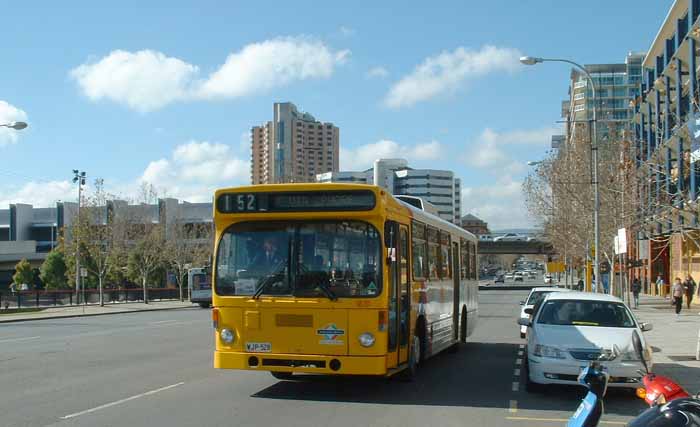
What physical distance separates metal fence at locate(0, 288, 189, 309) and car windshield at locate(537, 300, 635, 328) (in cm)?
4464

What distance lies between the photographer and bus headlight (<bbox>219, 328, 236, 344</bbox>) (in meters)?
11.9

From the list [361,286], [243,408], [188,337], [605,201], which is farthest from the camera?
[605,201]

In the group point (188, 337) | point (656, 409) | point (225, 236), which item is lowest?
point (188, 337)

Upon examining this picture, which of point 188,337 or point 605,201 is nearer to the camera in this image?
point 188,337

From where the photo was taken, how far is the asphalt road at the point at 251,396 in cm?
1016

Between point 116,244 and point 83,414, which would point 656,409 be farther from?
point 116,244

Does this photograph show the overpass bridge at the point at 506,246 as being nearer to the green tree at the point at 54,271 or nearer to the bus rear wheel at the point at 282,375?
the green tree at the point at 54,271

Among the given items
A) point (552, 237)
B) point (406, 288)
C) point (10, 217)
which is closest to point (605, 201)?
point (552, 237)

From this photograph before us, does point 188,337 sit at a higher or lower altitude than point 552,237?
lower

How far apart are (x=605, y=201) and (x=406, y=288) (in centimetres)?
3301

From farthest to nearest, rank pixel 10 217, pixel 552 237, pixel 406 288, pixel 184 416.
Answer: pixel 10 217 < pixel 552 237 < pixel 406 288 < pixel 184 416

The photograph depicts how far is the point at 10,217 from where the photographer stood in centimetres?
9938

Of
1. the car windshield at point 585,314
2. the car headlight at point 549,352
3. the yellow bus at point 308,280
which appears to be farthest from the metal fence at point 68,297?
the car headlight at point 549,352

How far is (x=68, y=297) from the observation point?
6181 centimetres
